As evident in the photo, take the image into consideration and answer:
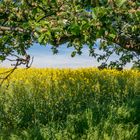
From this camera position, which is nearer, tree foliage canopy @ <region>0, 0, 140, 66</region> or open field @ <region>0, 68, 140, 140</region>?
tree foliage canopy @ <region>0, 0, 140, 66</region>

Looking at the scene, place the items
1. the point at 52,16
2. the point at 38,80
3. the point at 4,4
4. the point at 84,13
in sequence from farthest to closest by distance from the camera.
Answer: the point at 38,80, the point at 4,4, the point at 52,16, the point at 84,13

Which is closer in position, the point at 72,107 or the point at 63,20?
the point at 63,20

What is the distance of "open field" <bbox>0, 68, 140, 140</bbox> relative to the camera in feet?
29.9

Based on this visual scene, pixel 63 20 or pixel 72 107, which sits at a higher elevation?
pixel 63 20

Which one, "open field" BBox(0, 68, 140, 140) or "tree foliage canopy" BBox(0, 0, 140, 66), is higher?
"tree foliage canopy" BBox(0, 0, 140, 66)

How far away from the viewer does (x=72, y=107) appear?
1220 centimetres

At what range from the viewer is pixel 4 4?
563cm

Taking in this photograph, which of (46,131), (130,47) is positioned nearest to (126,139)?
(46,131)

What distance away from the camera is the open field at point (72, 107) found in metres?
9.11

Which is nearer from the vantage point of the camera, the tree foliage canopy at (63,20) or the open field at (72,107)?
the tree foliage canopy at (63,20)

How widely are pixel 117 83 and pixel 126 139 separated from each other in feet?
18.0

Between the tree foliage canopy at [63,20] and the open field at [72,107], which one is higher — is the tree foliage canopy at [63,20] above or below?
above

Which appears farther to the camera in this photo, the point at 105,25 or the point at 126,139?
the point at 126,139

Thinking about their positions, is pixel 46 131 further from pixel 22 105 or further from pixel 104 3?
pixel 104 3
